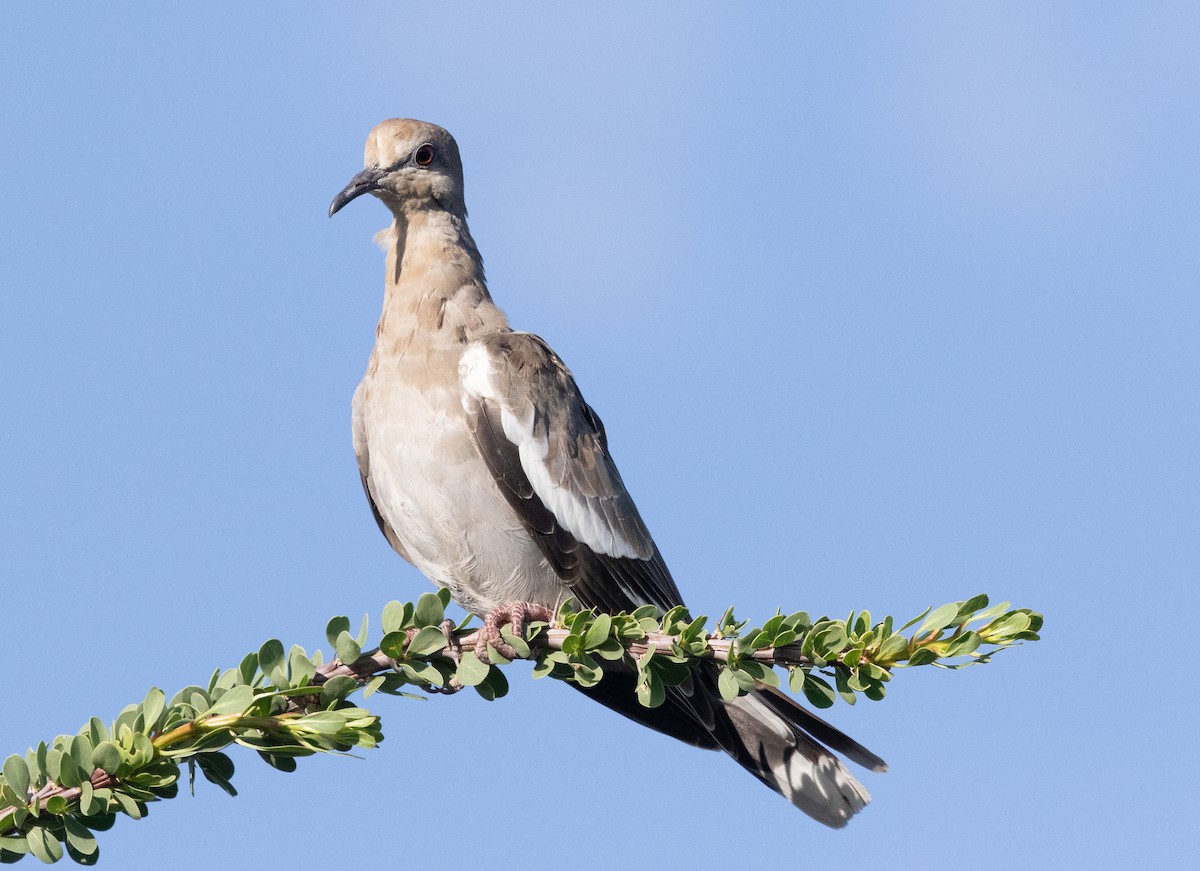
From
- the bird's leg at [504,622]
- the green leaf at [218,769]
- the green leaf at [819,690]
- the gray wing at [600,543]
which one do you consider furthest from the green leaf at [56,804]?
the gray wing at [600,543]

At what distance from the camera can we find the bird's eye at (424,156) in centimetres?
776

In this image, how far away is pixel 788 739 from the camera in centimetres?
642

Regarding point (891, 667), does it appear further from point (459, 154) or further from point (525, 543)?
point (459, 154)

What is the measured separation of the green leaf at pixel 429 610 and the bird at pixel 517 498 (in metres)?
2.25

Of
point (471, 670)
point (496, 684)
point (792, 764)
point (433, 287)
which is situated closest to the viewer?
point (471, 670)

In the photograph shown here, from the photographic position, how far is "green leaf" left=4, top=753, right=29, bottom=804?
3.58m

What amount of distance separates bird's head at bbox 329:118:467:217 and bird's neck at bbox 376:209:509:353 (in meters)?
0.08

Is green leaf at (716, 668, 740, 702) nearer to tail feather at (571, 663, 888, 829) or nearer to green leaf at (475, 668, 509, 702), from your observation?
green leaf at (475, 668, 509, 702)

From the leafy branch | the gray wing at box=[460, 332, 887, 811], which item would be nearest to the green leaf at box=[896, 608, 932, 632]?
the leafy branch

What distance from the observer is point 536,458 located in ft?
22.9

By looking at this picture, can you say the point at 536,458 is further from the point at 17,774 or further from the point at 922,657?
the point at 17,774

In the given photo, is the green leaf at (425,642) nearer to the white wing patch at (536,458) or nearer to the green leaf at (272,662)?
the green leaf at (272,662)

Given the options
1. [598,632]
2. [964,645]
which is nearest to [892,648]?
[964,645]

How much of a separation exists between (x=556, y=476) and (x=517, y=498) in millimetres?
321
